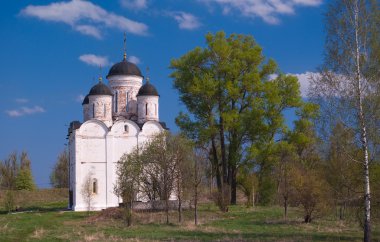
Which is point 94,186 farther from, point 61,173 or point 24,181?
point 61,173

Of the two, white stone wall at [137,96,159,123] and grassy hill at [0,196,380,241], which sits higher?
white stone wall at [137,96,159,123]

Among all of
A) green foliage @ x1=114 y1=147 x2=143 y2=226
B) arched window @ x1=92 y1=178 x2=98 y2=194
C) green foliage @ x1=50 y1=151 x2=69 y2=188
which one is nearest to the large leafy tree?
green foliage @ x1=114 y1=147 x2=143 y2=226

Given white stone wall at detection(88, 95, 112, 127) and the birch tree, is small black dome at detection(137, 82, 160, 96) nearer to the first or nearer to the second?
white stone wall at detection(88, 95, 112, 127)

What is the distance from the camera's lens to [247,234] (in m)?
19.6

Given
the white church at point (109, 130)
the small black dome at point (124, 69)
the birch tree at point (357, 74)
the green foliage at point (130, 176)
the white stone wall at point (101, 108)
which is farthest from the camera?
the small black dome at point (124, 69)

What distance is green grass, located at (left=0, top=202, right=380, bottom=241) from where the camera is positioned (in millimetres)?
18922

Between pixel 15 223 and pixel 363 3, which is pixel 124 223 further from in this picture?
pixel 363 3

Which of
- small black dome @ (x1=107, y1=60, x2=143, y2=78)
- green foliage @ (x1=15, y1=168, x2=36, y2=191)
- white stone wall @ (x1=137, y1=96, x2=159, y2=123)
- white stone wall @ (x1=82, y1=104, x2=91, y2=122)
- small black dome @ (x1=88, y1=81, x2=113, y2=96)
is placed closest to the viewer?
small black dome @ (x1=88, y1=81, x2=113, y2=96)

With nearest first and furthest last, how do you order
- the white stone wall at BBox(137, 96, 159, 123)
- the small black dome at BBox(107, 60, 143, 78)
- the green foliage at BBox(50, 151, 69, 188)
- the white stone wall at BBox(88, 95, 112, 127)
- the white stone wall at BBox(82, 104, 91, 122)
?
the white stone wall at BBox(88, 95, 112, 127) → the white stone wall at BBox(137, 96, 159, 123) → the small black dome at BBox(107, 60, 143, 78) → the white stone wall at BBox(82, 104, 91, 122) → the green foliage at BBox(50, 151, 69, 188)

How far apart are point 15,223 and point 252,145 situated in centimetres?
1454

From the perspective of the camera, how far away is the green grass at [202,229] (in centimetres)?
1892

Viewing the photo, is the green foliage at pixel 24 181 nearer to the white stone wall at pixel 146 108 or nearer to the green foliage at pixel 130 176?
the white stone wall at pixel 146 108

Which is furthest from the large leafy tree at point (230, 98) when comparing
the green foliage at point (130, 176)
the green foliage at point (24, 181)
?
the green foliage at point (24, 181)

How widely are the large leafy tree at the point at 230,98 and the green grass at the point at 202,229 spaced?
470 cm
